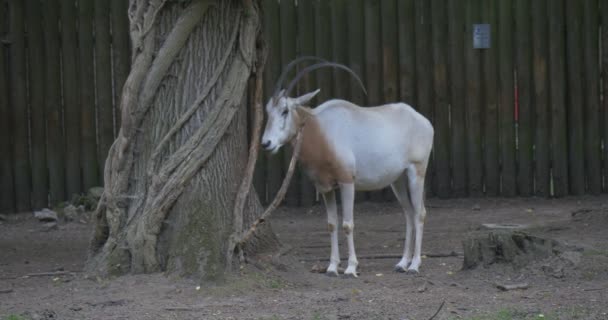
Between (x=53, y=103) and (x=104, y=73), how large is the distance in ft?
2.24

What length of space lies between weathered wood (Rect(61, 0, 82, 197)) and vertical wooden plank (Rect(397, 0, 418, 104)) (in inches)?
147

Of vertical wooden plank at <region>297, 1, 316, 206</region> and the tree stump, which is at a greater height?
vertical wooden plank at <region>297, 1, 316, 206</region>

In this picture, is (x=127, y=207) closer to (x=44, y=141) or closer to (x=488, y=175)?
(x=44, y=141)

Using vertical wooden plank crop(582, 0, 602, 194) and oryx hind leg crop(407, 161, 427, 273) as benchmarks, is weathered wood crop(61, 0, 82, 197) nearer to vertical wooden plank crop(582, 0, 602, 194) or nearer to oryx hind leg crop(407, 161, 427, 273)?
oryx hind leg crop(407, 161, 427, 273)

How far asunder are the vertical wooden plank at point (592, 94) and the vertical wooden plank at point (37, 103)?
6341 millimetres

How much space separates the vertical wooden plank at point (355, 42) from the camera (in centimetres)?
1198

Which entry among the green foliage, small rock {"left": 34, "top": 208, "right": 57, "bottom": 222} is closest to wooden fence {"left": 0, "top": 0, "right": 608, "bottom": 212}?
small rock {"left": 34, "top": 208, "right": 57, "bottom": 222}

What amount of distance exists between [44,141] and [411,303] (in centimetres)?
626

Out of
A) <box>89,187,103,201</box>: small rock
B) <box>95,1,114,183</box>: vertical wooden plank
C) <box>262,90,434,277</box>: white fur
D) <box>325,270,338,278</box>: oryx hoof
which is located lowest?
<box>325,270,338,278</box>: oryx hoof

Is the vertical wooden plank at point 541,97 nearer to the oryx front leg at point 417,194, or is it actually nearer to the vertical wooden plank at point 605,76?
the vertical wooden plank at point 605,76

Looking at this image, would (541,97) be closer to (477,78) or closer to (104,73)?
(477,78)

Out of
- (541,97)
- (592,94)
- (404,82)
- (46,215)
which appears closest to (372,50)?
(404,82)

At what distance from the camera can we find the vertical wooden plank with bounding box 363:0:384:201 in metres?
12.0

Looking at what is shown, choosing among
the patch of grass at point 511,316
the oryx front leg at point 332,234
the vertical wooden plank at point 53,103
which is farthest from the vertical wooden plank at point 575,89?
the patch of grass at point 511,316
